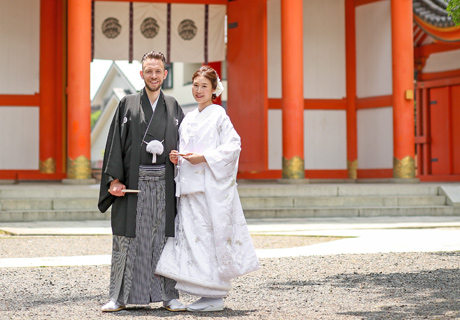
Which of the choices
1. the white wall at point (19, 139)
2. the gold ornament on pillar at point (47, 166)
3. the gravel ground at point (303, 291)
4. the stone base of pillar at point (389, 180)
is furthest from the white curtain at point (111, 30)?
the gravel ground at point (303, 291)

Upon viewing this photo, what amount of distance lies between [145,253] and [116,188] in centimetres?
40

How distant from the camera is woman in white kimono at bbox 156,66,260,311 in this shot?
4.04 meters

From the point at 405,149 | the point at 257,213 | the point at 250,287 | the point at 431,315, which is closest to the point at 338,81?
the point at 405,149

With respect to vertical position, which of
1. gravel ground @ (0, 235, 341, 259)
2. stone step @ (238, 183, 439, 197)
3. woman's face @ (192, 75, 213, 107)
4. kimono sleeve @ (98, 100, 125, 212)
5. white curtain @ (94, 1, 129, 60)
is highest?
white curtain @ (94, 1, 129, 60)

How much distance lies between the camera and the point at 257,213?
10.1m

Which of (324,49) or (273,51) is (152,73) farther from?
(324,49)

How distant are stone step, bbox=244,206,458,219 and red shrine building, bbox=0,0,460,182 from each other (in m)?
1.99

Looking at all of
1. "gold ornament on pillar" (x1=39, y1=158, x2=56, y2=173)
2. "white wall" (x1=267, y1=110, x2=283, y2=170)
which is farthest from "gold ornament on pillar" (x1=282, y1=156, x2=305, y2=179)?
"gold ornament on pillar" (x1=39, y1=158, x2=56, y2=173)

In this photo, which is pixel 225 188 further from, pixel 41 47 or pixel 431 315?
pixel 41 47

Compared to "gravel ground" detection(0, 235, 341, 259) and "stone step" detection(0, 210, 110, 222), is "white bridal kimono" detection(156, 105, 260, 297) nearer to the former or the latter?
"gravel ground" detection(0, 235, 341, 259)

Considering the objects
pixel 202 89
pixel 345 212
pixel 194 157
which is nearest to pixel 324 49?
pixel 345 212

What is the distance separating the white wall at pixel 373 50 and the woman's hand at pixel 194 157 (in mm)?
9656

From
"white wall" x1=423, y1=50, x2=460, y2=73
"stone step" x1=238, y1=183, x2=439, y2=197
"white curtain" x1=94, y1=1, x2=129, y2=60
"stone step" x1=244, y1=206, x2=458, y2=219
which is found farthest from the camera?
"white wall" x1=423, y1=50, x2=460, y2=73

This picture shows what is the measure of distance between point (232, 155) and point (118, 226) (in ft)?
2.49
